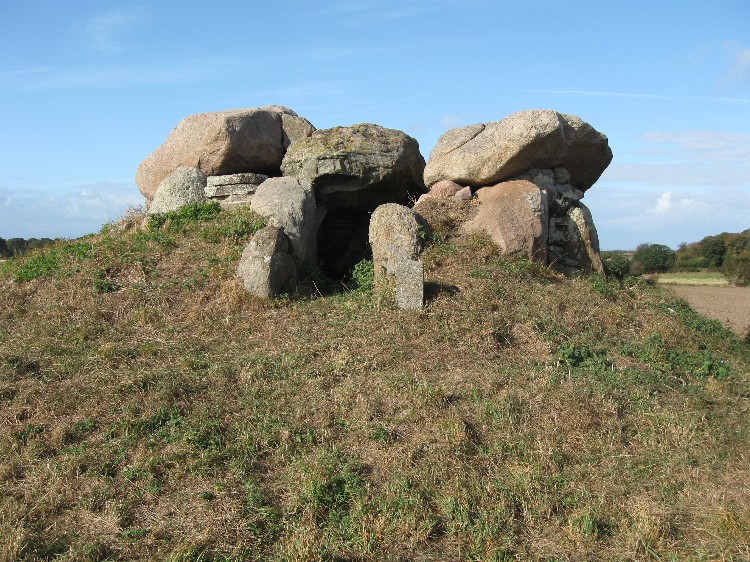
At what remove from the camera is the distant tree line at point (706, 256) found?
26.4 m

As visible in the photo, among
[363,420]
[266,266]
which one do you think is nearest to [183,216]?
[266,266]

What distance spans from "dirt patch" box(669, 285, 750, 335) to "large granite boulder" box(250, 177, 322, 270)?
299 inches

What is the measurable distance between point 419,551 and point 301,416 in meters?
2.37

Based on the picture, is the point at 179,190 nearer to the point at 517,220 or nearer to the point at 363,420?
the point at 517,220

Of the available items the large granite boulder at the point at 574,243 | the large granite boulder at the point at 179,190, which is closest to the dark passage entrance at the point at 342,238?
the large granite boulder at the point at 179,190

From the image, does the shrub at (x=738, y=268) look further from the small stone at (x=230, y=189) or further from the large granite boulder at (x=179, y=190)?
the large granite boulder at (x=179, y=190)

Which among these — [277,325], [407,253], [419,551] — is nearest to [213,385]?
[277,325]

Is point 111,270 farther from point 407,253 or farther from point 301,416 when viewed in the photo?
point 301,416

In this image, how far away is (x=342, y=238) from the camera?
15.4 meters

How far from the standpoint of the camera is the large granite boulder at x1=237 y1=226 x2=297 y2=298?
10.9 m

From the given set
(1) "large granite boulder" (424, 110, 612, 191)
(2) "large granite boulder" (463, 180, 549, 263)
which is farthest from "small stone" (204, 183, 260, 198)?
(2) "large granite boulder" (463, 180, 549, 263)

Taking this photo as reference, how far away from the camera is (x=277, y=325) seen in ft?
33.3

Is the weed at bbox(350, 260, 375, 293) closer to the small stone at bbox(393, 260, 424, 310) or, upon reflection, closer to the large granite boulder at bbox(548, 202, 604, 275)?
the small stone at bbox(393, 260, 424, 310)

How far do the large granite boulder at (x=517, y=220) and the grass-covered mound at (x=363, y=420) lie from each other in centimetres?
48
